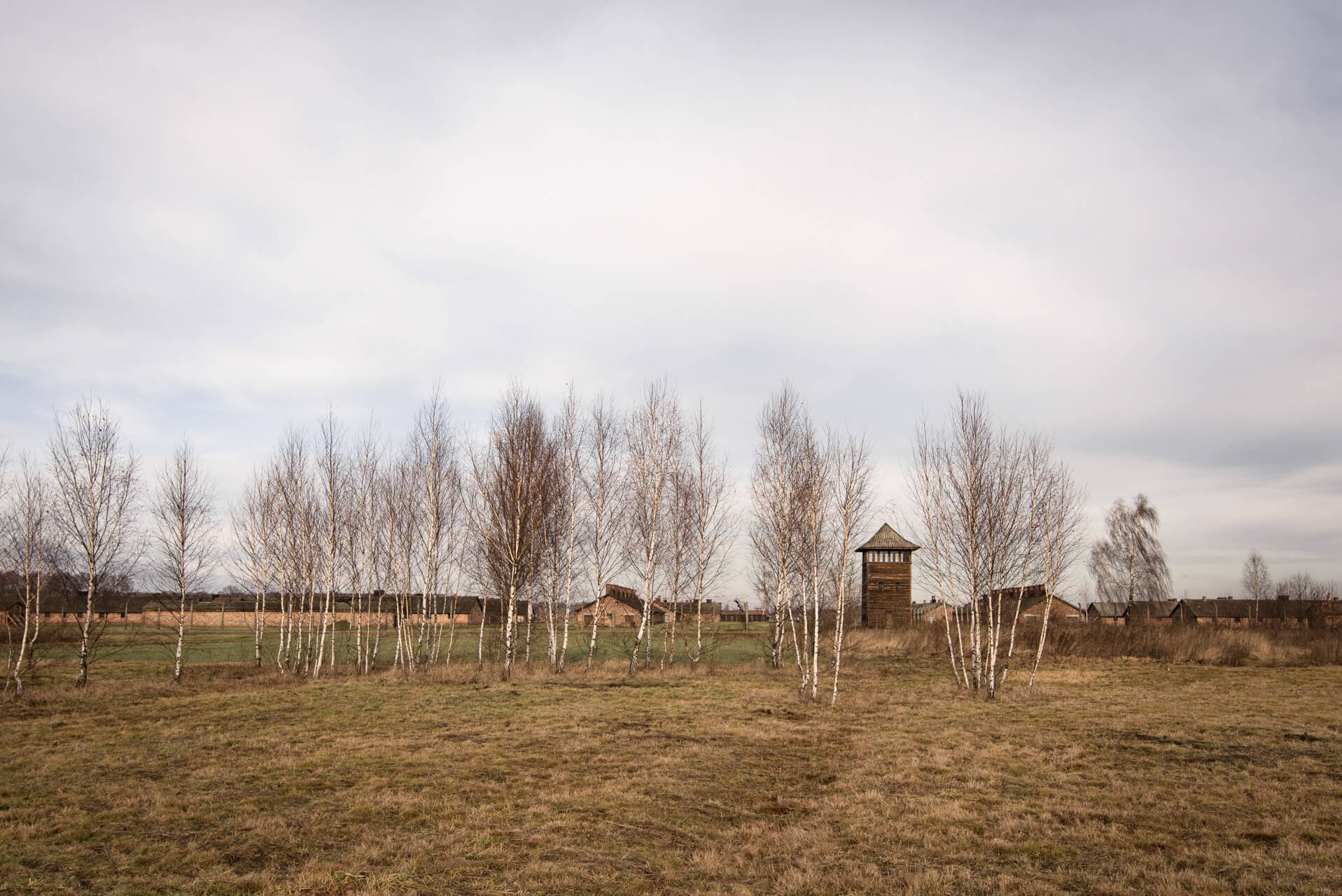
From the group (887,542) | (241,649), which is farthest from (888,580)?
(241,649)

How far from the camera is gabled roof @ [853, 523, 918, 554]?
4872 cm

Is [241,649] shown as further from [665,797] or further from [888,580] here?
[665,797]

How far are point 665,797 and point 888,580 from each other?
134 ft

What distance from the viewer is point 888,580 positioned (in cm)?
4847

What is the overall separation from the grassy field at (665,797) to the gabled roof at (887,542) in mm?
28869

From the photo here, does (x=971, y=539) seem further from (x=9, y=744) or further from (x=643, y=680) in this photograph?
(x=9, y=744)

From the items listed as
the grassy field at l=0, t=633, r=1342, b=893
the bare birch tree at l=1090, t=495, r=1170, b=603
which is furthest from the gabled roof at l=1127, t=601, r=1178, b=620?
the grassy field at l=0, t=633, r=1342, b=893

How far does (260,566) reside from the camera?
29.7m

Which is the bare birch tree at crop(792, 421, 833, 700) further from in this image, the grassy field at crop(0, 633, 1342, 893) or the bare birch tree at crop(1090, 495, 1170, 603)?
the bare birch tree at crop(1090, 495, 1170, 603)

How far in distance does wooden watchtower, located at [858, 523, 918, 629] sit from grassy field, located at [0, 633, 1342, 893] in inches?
1124

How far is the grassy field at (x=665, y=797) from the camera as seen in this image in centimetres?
727

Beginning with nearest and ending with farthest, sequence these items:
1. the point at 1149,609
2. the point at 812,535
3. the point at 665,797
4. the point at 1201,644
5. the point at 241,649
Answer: the point at 665,797 → the point at 812,535 → the point at 1201,644 → the point at 241,649 → the point at 1149,609

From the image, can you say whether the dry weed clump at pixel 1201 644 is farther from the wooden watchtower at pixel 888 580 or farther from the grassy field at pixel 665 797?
the grassy field at pixel 665 797

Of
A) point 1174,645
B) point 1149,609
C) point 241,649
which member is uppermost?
point 1174,645
